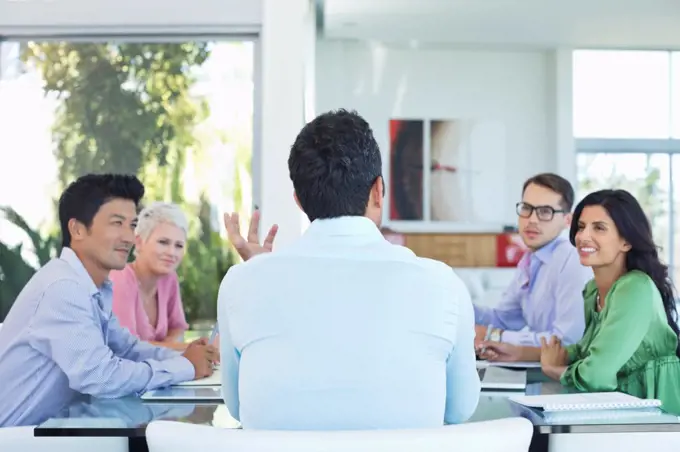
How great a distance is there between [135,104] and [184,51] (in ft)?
1.25

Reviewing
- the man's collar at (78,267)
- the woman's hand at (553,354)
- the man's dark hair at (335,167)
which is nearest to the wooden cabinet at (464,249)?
the woman's hand at (553,354)

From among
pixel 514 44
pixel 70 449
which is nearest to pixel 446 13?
pixel 514 44

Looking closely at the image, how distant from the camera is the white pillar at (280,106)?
4441 mm

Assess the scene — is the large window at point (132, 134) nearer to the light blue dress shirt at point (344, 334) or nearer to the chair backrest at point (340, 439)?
the light blue dress shirt at point (344, 334)

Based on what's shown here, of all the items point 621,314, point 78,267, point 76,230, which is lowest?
point 621,314

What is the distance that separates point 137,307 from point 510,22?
5.10m

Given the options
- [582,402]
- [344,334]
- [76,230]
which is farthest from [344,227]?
[76,230]

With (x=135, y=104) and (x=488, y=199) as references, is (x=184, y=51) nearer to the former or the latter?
(x=135, y=104)

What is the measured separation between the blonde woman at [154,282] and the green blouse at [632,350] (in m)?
1.81

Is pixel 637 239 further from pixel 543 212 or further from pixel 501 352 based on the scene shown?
pixel 543 212

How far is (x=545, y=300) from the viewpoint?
11.7 ft

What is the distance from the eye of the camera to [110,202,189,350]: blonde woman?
3670mm

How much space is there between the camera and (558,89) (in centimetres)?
855

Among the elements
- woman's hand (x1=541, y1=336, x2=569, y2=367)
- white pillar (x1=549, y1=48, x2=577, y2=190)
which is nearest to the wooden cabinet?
white pillar (x1=549, y1=48, x2=577, y2=190)
